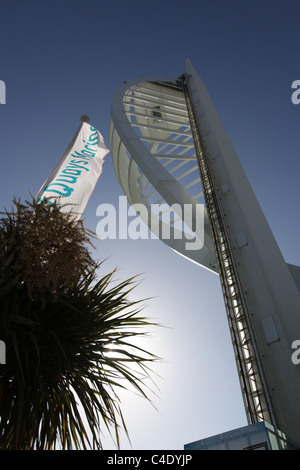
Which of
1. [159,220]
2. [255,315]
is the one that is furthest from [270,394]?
[159,220]

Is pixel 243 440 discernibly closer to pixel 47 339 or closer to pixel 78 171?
pixel 47 339

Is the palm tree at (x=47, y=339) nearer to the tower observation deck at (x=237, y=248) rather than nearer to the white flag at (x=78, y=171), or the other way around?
the white flag at (x=78, y=171)

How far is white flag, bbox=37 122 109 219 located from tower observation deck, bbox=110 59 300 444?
8.75 feet

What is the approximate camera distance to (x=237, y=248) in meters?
8.64

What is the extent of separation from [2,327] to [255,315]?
17.9 feet

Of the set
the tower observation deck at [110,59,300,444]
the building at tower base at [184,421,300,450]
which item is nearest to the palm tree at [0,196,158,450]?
the building at tower base at [184,421,300,450]

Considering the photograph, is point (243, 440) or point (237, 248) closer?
point (243, 440)

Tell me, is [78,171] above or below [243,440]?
above

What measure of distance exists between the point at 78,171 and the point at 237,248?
13.5ft

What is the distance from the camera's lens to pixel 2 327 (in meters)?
3.00

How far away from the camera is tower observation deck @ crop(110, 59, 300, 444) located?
6246 mm

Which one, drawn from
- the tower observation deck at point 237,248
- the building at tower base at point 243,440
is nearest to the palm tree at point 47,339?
the building at tower base at point 243,440

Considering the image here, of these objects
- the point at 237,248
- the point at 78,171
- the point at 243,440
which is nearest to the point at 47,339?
the point at 243,440
